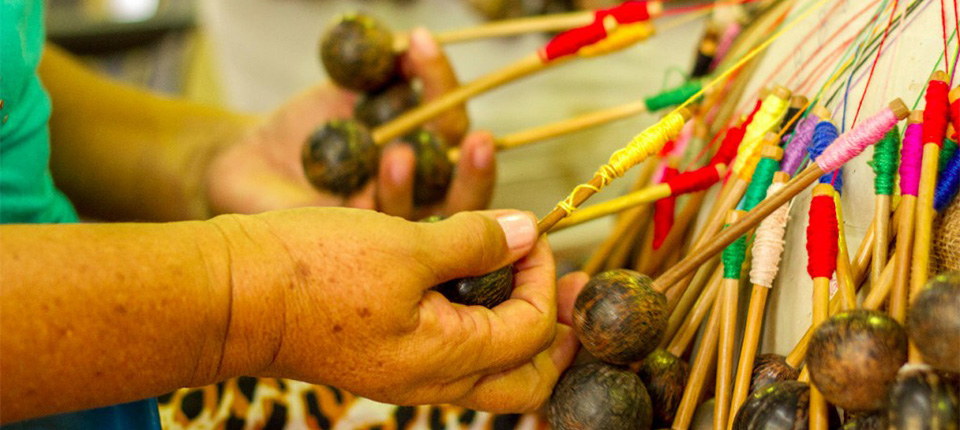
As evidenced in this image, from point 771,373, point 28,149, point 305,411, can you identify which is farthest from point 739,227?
point 28,149

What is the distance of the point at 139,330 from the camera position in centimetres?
60

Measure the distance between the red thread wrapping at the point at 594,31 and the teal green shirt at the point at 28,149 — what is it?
2.47 ft

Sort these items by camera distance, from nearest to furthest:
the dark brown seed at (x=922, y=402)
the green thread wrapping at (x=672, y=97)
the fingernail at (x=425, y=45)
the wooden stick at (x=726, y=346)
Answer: the dark brown seed at (x=922, y=402)
the wooden stick at (x=726, y=346)
the green thread wrapping at (x=672, y=97)
the fingernail at (x=425, y=45)

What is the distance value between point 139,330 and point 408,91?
88 cm

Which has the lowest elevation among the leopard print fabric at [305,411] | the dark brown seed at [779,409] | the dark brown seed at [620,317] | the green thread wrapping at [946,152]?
the leopard print fabric at [305,411]

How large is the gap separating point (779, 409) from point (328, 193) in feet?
2.77

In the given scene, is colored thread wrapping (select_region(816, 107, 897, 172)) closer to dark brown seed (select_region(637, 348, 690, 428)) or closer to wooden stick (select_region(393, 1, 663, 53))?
dark brown seed (select_region(637, 348, 690, 428))

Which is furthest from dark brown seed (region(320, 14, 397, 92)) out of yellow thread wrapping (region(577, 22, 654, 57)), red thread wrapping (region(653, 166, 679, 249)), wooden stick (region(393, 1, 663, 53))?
red thread wrapping (region(653, 166, 679, 249))

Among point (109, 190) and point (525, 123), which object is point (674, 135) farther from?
point (109, 190)

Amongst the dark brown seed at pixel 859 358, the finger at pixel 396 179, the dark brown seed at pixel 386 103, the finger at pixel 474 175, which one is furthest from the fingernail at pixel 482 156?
the dark brown seed at pixel 859 358

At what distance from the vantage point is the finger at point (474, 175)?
1.25 meters

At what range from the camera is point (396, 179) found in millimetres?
Result: 1224

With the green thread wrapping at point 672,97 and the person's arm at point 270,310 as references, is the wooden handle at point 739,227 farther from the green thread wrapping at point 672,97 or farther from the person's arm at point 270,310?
the green thread wrapping at point 672,97

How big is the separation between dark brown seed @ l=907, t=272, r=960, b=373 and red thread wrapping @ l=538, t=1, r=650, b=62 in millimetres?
745
